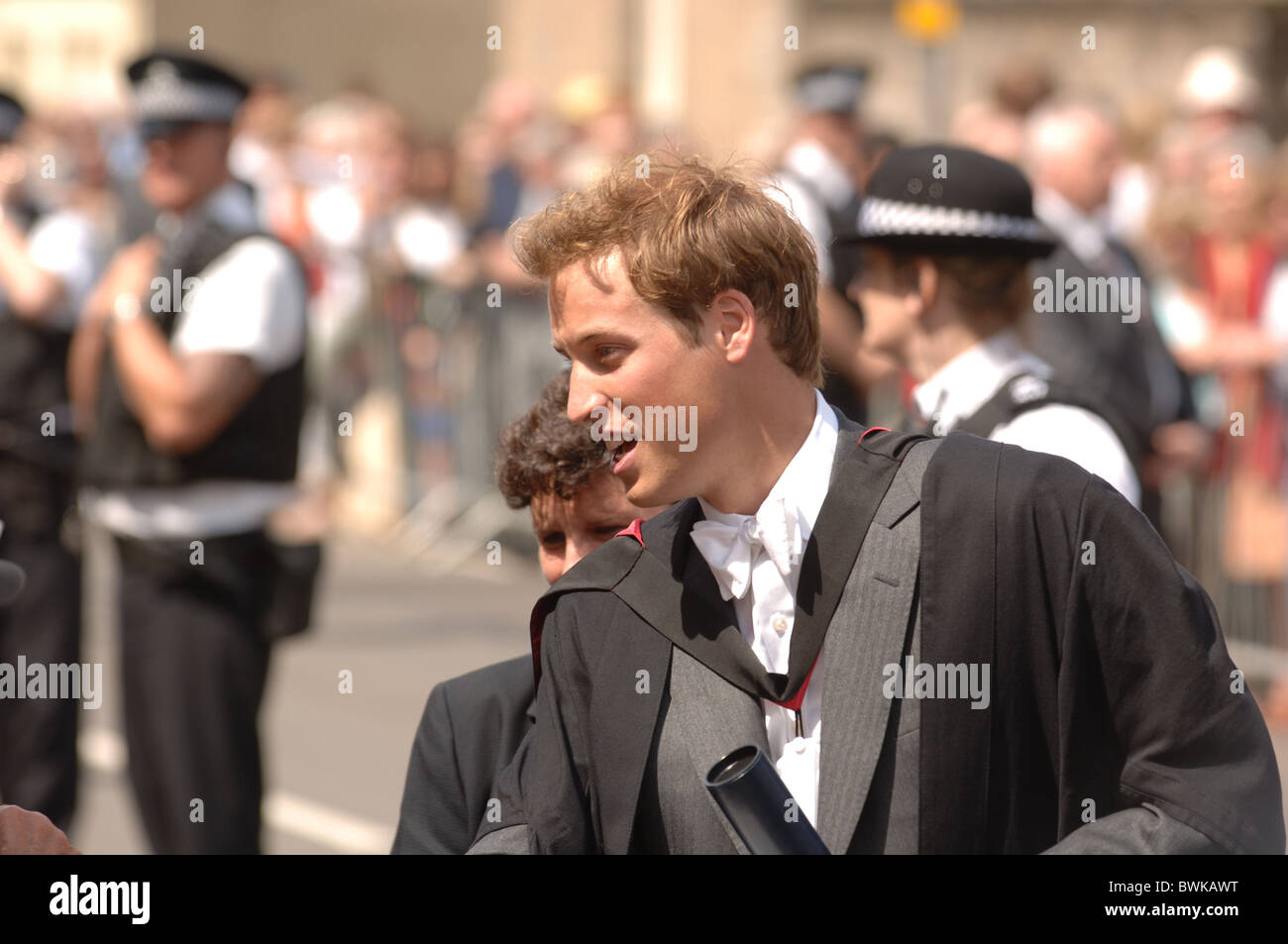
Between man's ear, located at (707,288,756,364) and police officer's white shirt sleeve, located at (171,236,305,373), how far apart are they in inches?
119

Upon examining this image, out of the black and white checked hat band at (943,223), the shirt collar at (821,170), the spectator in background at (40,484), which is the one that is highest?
the shirt collar at (821,170)

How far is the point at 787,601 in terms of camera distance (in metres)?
2.52

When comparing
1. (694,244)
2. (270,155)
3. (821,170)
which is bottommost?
(694,244)

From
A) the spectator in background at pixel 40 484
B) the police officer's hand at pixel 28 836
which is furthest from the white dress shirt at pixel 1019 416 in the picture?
the spectator in background at pixel 40 484

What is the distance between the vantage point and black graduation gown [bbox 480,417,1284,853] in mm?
2381

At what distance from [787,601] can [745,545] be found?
9cm

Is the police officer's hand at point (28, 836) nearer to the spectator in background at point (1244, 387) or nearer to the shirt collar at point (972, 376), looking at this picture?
the shirt collar at point (972, 376)

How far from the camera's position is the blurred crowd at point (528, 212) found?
773 cm

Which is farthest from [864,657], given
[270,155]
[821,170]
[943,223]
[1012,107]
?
[270,155]

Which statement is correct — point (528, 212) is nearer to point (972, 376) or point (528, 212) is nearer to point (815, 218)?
point (815, 218)

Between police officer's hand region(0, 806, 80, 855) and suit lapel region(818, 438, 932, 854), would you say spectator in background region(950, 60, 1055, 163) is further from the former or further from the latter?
police officer's hand region(0, 806, 80, 855)

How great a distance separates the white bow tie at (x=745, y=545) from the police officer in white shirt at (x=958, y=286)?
1536 millimetres

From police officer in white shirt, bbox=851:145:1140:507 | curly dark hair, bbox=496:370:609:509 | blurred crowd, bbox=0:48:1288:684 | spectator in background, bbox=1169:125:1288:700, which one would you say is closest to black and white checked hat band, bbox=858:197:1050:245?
police officer in white shirt, bbox=851:145:1140:507
